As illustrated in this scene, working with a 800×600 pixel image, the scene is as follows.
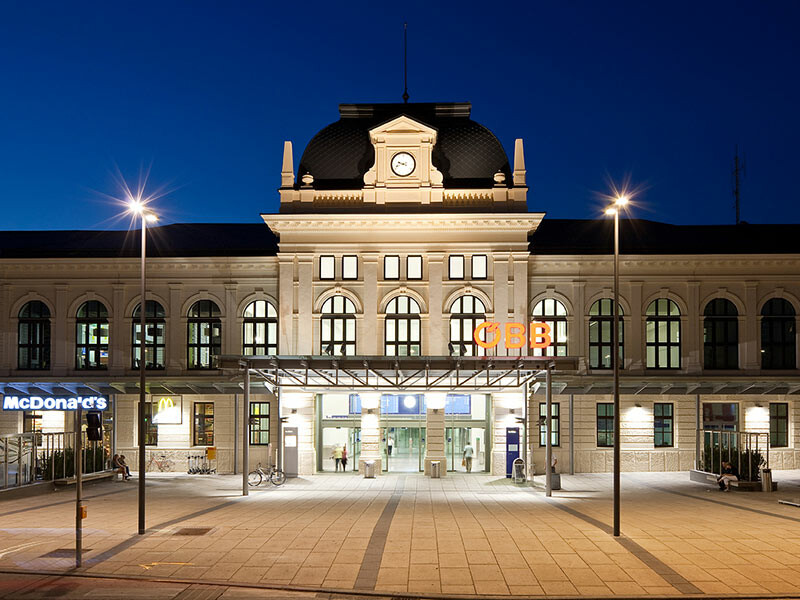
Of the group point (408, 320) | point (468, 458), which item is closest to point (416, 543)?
point (468, 458)

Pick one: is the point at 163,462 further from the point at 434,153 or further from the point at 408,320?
the point at 434,153

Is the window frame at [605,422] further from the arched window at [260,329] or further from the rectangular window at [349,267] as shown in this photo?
the arched window at [260,329]

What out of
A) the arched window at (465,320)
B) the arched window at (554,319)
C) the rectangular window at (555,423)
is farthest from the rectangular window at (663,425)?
the arched window at (465,320)

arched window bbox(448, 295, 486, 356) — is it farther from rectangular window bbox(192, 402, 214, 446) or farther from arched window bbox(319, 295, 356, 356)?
rectangular window bbox(192, 402, 214, 446)

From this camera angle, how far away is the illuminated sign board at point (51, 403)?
31359 mm

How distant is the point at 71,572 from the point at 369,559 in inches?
262

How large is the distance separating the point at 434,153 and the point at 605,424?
17.4 m

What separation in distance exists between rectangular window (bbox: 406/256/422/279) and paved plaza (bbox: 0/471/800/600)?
1293cm

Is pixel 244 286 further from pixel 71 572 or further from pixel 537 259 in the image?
pixel 71 572

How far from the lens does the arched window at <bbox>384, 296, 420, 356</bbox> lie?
40.9m

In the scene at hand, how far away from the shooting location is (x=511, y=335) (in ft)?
121

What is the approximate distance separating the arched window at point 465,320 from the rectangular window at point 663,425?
1070 cm

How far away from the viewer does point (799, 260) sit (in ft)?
137

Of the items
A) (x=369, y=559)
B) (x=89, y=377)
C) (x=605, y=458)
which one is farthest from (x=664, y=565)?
(x=89, y=377)
